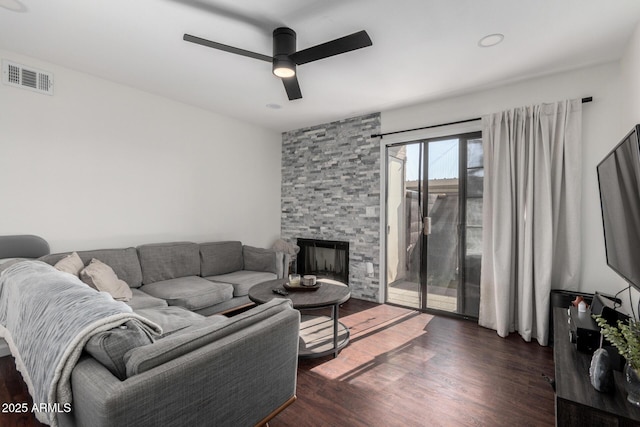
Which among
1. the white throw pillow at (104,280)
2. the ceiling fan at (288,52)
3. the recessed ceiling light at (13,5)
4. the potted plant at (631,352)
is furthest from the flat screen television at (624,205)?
the recessed ceiling light at (13,5)

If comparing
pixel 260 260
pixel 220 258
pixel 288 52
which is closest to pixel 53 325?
pixel 288 52

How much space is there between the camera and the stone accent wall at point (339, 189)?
410 cm

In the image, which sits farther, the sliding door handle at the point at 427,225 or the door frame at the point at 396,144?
the sliding door handle at the point at 427,225

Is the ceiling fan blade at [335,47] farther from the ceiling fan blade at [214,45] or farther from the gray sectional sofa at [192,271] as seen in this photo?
the gray sectional sofa at [192,271]

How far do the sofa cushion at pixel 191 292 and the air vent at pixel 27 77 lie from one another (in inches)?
81.6

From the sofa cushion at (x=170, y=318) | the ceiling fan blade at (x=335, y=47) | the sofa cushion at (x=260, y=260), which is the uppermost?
the ceiling fan blade at (x=335, y=47)

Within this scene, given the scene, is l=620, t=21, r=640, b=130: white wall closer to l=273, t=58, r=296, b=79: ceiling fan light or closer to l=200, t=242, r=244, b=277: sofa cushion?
l=273, t=58, r=296, b=79: ceiling fan light

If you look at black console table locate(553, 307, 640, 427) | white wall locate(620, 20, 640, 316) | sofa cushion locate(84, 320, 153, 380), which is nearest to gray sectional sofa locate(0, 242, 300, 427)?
sofa cushion locate(84, 320, 153, 380)

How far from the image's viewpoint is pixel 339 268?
4.44 meters

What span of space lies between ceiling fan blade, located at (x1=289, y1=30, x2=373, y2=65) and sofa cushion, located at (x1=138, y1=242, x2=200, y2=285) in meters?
2.52

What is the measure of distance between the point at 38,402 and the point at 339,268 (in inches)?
139

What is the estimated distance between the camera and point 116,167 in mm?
3213

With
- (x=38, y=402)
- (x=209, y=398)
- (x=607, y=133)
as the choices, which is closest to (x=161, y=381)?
(x=209, y=398)

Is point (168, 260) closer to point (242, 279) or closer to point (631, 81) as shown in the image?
point (242, 279)
